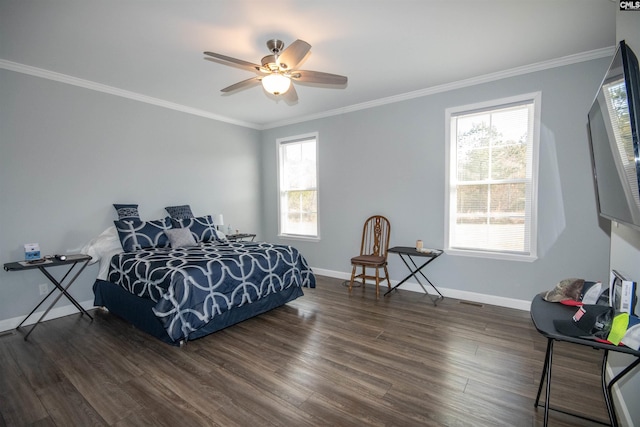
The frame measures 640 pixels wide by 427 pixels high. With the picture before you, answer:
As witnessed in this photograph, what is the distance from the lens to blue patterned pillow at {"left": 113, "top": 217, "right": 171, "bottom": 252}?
348 centimetres

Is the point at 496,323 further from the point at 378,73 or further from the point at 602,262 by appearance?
the point at 378,73

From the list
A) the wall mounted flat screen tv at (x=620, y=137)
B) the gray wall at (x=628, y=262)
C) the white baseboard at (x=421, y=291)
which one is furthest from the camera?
the white baseboard at (x=421, y=291)

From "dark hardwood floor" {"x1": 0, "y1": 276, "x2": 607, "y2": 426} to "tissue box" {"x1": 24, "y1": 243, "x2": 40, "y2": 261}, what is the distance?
746mm

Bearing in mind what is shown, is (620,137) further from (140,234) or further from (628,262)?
(140,234)

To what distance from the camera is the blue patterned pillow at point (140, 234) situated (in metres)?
3.48

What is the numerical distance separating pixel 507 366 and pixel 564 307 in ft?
3.00

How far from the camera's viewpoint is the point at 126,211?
3801 mm

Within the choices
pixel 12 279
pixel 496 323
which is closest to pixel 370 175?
pixel 496 323

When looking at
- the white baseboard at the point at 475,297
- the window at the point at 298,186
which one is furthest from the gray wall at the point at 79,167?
the white baseboard at the point at 475,297

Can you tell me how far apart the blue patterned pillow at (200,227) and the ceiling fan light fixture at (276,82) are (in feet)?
7.89

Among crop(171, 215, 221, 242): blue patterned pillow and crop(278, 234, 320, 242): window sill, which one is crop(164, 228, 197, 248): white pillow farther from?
crop(278, 234, 320, 242): window sill

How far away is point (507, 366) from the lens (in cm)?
224

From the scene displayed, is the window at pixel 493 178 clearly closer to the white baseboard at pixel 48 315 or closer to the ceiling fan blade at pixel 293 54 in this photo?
the ceiling fan blade at pixel 293 54

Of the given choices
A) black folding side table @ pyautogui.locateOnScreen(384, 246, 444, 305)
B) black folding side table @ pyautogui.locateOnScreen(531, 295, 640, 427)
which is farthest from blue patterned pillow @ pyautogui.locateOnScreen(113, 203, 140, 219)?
black folding side table @ pyautogui.locateOnScreen(531, 295, 640, 427)
